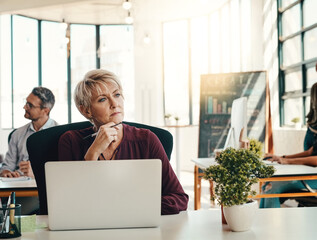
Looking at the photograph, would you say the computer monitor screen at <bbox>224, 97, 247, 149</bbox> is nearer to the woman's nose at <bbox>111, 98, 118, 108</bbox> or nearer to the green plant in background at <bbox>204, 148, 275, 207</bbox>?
the woman's nose at <bbox>111, 98, 118, 108</bbox>

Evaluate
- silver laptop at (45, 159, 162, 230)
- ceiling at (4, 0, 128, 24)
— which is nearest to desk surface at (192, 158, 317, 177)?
silver laptop at (45, 159, 162, 230)

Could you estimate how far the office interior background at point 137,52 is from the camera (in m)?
8.88

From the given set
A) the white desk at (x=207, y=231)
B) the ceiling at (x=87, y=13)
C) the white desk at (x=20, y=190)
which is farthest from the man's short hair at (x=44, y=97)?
the ceiling at (x=87, y=13)

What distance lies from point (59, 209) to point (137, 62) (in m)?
9.25

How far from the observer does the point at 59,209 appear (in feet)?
4.21

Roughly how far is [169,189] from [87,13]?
27.8 feet

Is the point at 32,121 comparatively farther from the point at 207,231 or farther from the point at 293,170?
the point at 207,231

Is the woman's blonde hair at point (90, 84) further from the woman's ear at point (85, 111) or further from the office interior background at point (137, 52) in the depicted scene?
the office interior background at point (137, 52)

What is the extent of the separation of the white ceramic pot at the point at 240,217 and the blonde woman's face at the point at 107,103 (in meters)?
0.70

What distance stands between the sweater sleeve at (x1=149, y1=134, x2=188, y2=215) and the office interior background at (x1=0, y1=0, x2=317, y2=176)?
5602 mm

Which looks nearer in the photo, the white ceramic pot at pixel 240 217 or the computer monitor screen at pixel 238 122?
the white ceramic pot at pixel 240 217

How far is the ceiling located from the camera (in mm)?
8984

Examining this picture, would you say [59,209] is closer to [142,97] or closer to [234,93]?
[234,93]

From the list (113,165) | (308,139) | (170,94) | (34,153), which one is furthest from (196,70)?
(113,165)
